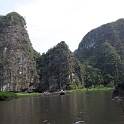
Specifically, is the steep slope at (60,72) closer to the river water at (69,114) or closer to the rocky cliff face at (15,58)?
the rocky cliff face at (15,58)

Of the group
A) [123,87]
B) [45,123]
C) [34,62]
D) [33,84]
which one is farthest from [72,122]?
[34,62]

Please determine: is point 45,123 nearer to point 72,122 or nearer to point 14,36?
point 72,122

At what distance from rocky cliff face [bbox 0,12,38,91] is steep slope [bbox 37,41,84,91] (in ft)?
32.3

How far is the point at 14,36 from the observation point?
190875 mm

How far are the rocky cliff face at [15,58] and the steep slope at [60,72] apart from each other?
9837 mm

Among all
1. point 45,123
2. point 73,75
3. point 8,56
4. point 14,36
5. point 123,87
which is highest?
point 14,36

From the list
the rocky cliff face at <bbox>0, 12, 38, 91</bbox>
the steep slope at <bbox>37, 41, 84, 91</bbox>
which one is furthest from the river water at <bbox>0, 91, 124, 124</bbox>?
the steep slope at <bbox>37, 41, 84, 91</bbox>

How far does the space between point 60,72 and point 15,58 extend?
3450 centimetres

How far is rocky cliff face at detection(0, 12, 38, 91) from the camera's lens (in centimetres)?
17138

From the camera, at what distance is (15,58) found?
181 metres

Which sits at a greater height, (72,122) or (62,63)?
(62,63)

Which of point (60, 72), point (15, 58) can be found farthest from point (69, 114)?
point (60, 72)

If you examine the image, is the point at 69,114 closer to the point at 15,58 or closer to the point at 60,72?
the point at 15,58

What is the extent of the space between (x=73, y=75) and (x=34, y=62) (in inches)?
1209
